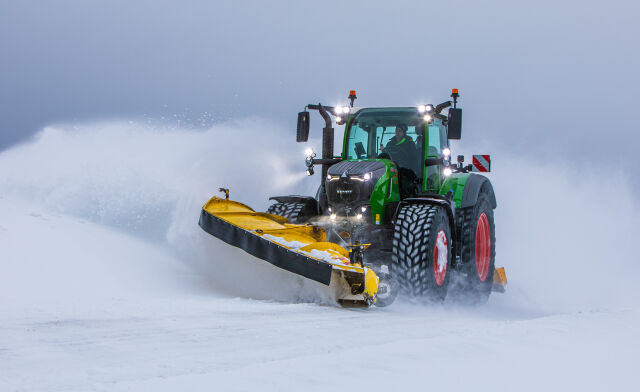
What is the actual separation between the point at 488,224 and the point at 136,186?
16.3ft

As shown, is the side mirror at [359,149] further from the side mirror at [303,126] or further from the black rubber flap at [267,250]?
the black rubber flap at [267,250]

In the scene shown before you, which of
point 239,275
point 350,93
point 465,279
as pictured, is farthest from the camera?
point 350,93

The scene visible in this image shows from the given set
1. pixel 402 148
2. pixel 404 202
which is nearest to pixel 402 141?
pixel 402 148

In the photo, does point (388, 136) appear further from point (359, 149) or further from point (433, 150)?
point (433, 150)

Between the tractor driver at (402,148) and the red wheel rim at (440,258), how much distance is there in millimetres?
1035

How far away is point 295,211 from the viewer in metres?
7.62

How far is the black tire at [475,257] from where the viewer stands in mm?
7781

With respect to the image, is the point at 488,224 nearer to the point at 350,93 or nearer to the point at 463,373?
the point at 350,93

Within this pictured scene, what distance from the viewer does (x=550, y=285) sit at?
9.74 meters

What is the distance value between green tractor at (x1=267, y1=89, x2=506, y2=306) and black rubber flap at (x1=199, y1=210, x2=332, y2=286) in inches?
31.1

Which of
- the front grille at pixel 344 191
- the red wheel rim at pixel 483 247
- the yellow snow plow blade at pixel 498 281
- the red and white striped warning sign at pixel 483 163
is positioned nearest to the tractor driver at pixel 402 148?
the front grille at pixel 344 191

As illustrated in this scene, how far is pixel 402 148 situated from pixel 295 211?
146cm

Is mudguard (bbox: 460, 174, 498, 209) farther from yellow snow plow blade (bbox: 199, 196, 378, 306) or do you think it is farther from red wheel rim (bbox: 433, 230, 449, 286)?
yellow snow plow blade (bbox: 199, 196, 378, 306)

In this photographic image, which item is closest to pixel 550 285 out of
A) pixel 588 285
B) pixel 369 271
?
pixel 588 285
